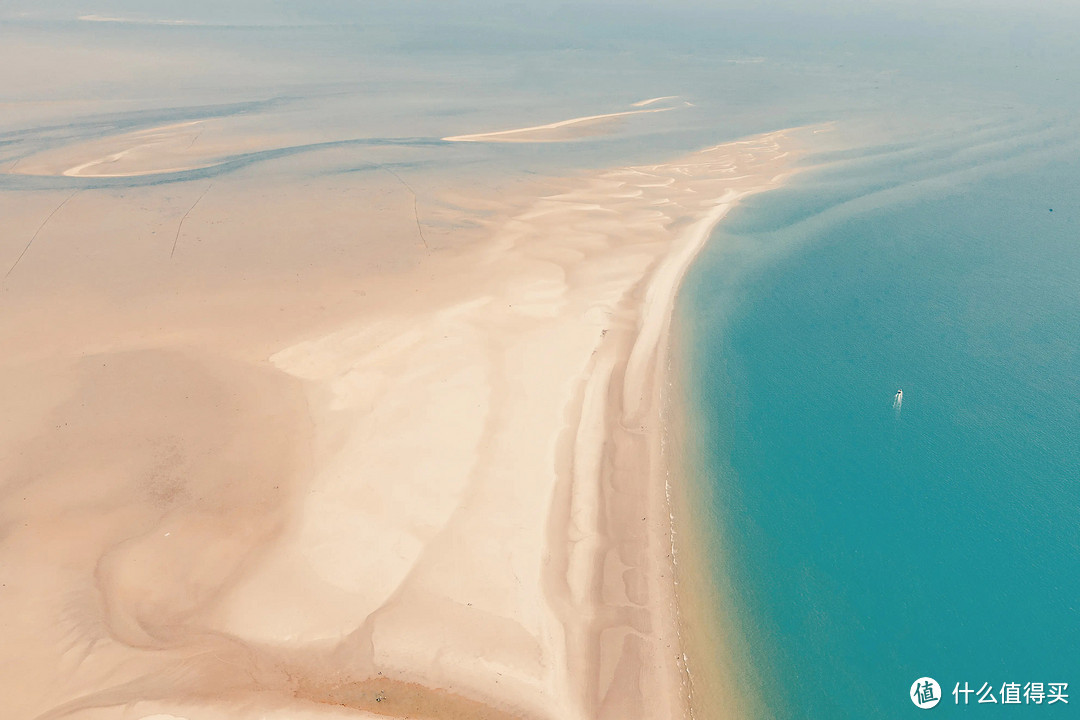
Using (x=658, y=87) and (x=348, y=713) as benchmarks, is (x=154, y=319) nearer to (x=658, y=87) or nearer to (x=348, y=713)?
(x=348, y=713)

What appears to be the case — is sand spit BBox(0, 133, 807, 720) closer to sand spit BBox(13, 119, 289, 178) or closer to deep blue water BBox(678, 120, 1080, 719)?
deep blue water BBox(678, 120, 1080, 719)

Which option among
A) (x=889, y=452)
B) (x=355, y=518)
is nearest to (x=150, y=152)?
(x=355, y=518)

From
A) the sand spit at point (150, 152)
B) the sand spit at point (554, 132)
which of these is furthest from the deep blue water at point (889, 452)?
the sand spit at point (150, 152)

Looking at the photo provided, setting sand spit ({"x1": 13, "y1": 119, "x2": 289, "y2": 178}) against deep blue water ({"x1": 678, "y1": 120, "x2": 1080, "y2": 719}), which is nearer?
deep blue water ({"x1": 678, "y1": 120, "x2": 1080, "y2": 719})

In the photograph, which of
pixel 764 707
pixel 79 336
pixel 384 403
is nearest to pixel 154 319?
pixel 79 336

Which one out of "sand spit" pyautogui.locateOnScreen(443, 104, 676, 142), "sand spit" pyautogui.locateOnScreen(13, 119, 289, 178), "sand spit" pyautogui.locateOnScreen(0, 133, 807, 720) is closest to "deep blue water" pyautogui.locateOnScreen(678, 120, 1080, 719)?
"sand spit" pyautogui.locateOnScreen(0, 133, 807, 720)

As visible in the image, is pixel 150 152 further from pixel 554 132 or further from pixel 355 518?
pixel 355 518
